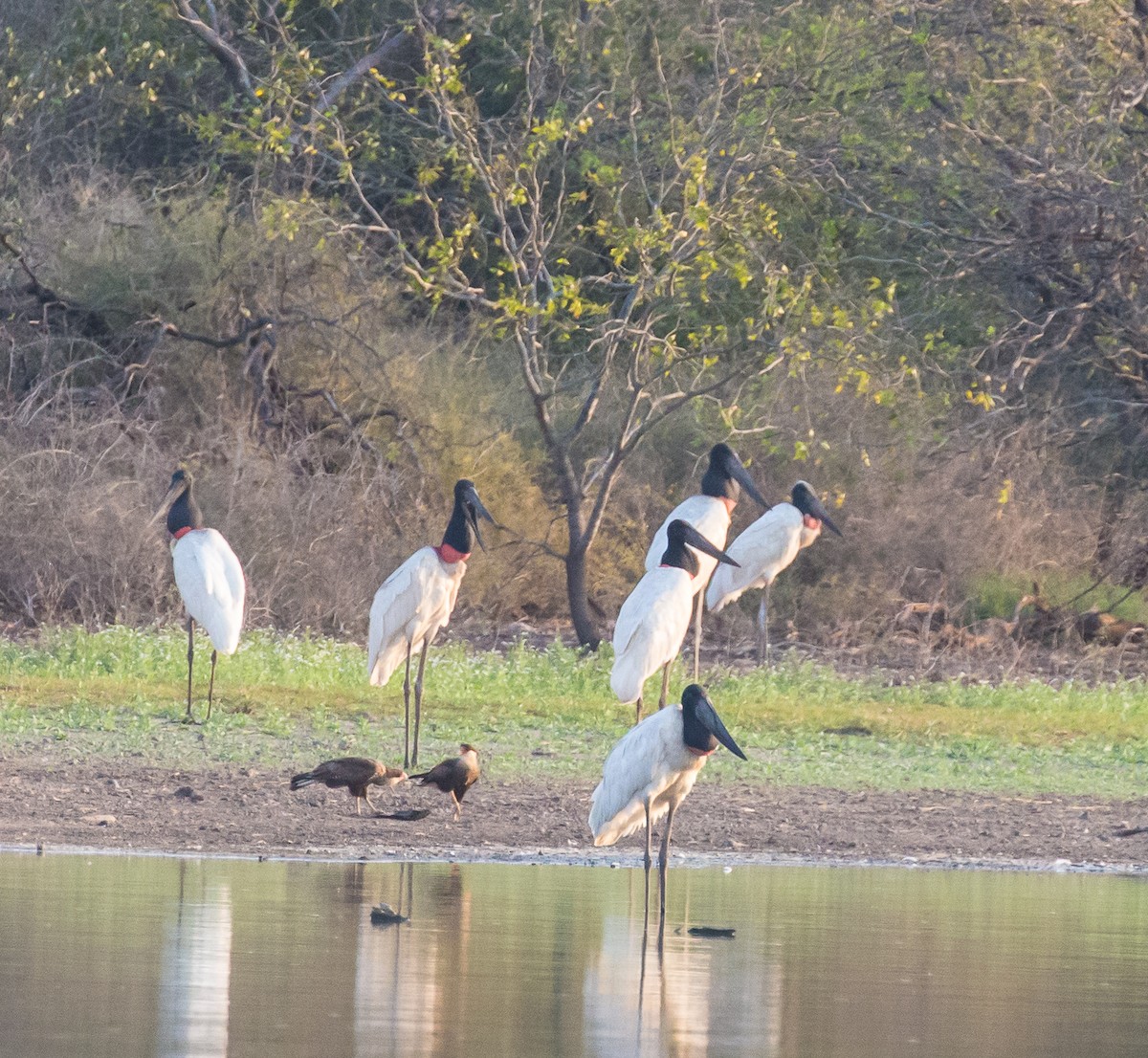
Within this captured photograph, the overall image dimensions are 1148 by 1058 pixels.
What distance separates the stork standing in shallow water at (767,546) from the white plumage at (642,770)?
24.4 ft

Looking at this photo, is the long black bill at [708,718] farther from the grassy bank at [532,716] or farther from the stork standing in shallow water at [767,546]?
the stork standing in shallow water at [767,546]

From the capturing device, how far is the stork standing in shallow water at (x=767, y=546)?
16.0 m

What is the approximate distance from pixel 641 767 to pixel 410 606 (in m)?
3.96

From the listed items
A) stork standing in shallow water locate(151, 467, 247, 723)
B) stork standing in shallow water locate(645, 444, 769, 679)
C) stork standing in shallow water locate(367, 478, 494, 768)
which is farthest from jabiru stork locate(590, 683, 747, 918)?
stork standing in shallow water locate(645, 444, 769, 679)

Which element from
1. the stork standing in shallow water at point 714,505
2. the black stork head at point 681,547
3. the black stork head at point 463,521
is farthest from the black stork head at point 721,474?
the black stork head at point 681,547

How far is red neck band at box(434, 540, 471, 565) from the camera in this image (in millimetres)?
12320

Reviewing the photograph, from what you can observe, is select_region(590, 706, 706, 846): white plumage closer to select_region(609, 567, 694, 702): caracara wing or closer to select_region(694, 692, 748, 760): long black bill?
select_region(694, 692, 748, 760): long black bill

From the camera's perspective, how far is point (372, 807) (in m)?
10.2

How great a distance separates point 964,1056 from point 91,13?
677 inches

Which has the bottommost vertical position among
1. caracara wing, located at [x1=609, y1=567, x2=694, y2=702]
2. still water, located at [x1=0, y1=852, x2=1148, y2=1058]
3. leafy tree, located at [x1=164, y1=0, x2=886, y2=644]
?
still water, located at [x1=0, y1=852, x2=1148, y2=1058]

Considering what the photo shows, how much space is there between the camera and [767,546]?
16.0 metres

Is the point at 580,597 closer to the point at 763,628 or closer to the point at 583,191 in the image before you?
the point at 763,628

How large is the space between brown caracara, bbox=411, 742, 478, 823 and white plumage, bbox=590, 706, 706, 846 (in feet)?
4.82

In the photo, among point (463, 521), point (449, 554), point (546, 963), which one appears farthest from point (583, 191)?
point (546, 963)
